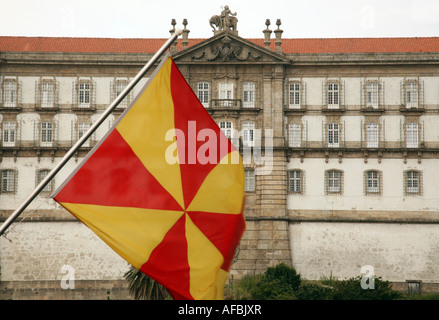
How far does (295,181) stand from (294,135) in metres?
3.07

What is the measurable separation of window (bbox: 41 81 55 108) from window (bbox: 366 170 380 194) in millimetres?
21601

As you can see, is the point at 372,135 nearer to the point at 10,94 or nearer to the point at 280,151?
the point at 280,151

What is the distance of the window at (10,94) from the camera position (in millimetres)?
59000

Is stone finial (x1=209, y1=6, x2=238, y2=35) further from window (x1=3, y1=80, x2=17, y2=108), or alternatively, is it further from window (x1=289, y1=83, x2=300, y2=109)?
window (x1=3, y1=80, x2=17, y2=108)

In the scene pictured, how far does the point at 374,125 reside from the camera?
191 ft

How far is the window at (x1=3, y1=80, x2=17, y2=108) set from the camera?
59000mm

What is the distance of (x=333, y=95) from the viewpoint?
5872cm

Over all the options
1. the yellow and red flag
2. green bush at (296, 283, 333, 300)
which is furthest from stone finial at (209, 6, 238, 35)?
the yellow and red flag

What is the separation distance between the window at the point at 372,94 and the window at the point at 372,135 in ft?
4.55

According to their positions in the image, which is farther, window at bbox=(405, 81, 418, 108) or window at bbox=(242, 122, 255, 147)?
window at bbox=(405, 81, 418, 108)

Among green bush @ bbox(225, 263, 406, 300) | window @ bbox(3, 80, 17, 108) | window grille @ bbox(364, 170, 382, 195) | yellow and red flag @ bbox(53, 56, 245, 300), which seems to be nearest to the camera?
yellow and red flag @ bbox(53, 56, 245, 300)
